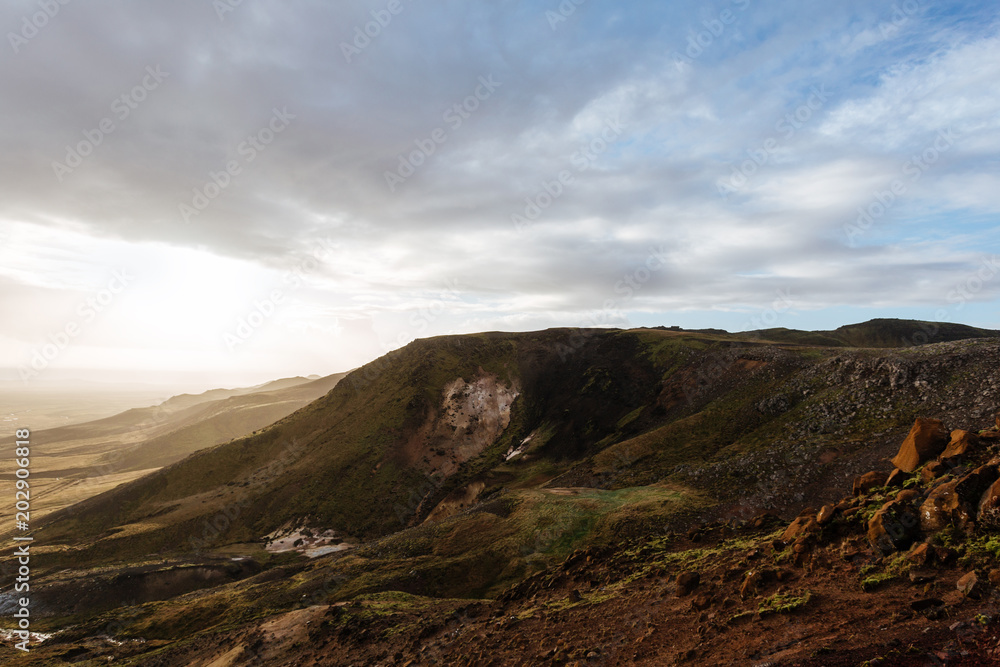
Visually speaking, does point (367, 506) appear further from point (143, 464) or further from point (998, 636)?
point (143, 464)

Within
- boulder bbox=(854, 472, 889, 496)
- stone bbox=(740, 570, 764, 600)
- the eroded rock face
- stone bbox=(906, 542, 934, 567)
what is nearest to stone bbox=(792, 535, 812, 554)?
stone bbox=(740, 570, 764, 600)

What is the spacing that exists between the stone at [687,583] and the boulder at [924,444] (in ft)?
23.9

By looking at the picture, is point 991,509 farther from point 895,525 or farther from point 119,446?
point 119,446

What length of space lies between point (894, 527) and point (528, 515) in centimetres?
2260

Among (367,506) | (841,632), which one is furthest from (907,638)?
(367,506)

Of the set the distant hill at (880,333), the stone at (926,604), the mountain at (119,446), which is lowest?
the mountain at (119,446)

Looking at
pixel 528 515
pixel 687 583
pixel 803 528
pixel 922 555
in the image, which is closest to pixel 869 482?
pixel 803 528

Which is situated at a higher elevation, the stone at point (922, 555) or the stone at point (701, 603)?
the stone at point (922, 555)

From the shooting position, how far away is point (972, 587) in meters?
8.74

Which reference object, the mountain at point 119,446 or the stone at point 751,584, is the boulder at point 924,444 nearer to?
the stone at point 751,584

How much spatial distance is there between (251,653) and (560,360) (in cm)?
6596

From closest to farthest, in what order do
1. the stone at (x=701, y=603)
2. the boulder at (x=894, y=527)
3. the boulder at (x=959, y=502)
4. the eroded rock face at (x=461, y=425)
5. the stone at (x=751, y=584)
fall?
the boulder at (x=959, y=502) → the boulder at (x=894, y=527) → the stone at (x=751, y=584) → the stone at (x=701, y=603) → the eroded rock face at (x=461, y=425)

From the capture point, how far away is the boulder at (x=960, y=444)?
1247cm

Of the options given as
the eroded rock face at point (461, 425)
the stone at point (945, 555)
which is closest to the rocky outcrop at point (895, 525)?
the stone at point (945, 555)
